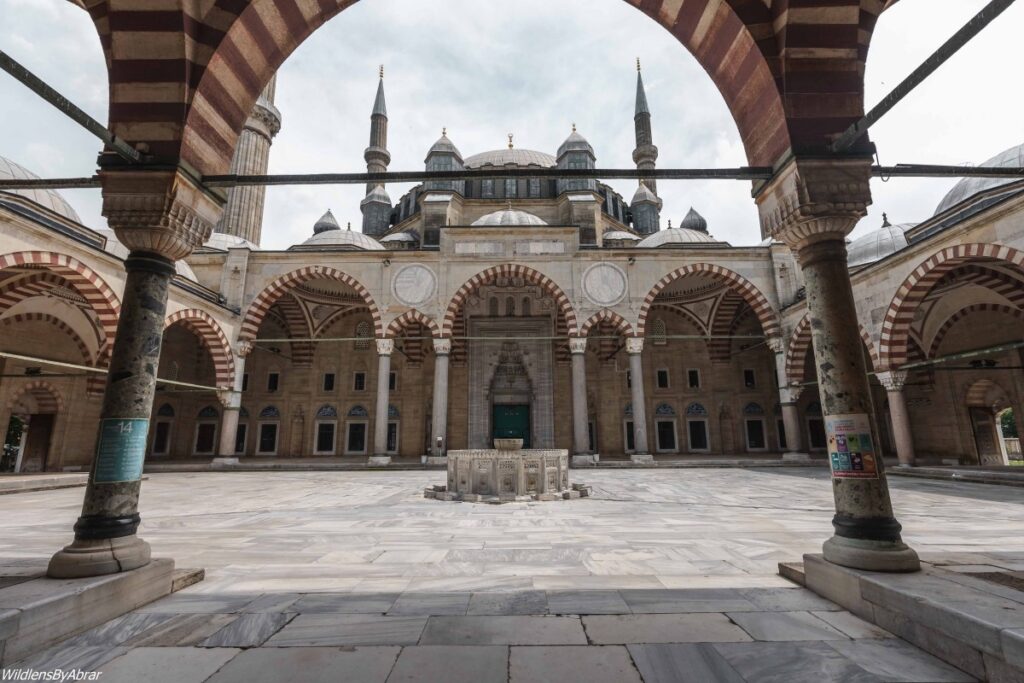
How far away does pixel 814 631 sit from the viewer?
2223mm

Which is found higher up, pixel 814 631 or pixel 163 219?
pixel 163 219

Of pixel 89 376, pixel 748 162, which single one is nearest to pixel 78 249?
pixel 89 376

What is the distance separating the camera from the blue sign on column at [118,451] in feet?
9.29

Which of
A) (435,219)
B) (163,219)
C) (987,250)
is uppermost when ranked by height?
(435,219)

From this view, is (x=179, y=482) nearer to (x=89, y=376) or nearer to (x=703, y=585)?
(x=89, y=376)

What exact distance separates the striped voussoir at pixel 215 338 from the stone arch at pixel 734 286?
12.7 meters

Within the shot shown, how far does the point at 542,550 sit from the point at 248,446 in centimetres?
1870

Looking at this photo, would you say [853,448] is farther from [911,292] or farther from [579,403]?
[579,403]

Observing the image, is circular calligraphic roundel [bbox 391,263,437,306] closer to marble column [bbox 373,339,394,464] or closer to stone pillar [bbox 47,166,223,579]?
marble column [bbox 373,339,394,464]

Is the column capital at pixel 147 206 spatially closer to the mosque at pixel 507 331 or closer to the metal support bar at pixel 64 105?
the metal support bar at pixel 64 105

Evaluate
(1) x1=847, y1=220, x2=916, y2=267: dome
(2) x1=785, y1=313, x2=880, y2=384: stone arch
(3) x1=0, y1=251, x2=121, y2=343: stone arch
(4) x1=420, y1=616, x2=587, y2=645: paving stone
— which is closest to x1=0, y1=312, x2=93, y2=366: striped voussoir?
(3) x1=0, y1=251, x2=121, y2=343: stone arch

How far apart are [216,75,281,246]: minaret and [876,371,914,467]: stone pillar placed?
24.0 m

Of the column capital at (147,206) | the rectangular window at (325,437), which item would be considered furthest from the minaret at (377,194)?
the column capital at (147,206)

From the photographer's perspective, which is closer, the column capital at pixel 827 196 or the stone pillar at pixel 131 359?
the stone pillar at pixel 131 359
